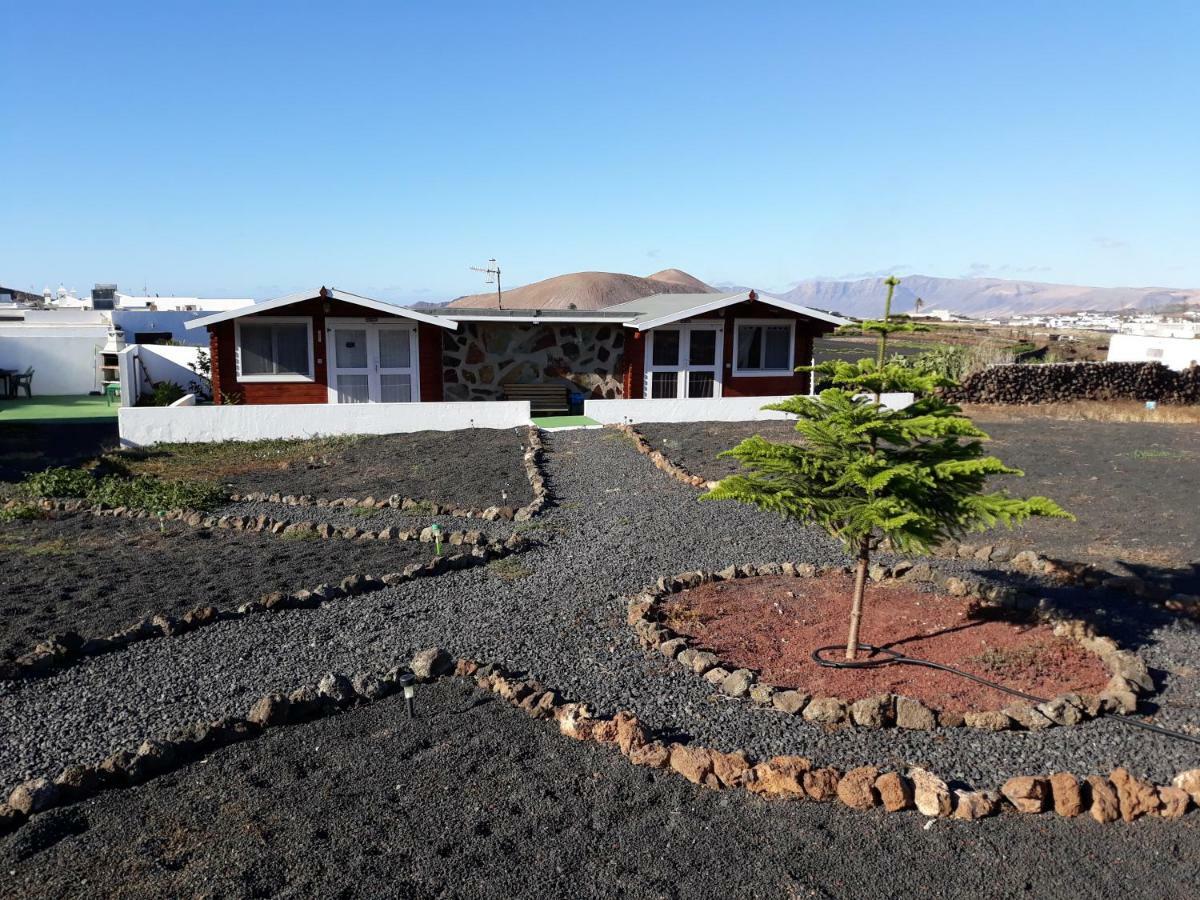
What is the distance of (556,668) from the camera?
6.17 metres

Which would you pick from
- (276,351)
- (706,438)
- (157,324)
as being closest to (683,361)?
(706,438)

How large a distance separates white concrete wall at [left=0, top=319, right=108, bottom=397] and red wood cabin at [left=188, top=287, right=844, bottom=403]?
9.47m

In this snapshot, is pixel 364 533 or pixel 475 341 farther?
pixel 475 341

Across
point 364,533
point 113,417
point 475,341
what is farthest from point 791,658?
point 113,417

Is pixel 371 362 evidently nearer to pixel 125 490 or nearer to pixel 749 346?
pixel 125 490

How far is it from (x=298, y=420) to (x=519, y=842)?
1396cm

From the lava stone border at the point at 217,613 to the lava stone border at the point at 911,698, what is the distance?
2.17 m

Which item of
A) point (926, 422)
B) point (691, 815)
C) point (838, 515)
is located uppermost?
point (926, 422)

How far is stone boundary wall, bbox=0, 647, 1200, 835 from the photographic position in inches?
172

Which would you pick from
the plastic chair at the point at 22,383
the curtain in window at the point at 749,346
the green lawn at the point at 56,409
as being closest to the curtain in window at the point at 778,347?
A: the curtain in window at the point at 749,346

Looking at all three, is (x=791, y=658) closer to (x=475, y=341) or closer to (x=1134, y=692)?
(x=1134, y=692)

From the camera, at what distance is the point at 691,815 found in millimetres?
4398

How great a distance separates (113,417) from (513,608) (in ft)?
55.0

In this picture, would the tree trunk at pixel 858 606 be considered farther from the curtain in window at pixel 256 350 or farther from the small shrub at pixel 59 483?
the curtain in window at pixel 256 350
